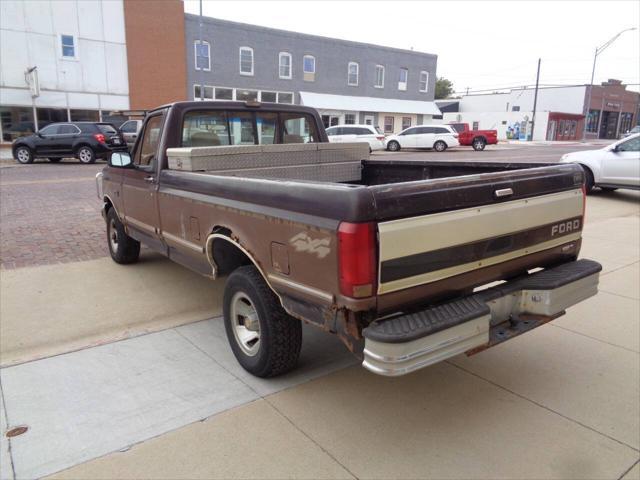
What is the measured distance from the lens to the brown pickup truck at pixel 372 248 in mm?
2639

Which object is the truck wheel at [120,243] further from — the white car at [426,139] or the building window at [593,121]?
the building window at [593,121]

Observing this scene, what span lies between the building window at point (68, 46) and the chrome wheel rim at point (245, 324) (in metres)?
29.6

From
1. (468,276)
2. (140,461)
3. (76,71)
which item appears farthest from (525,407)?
(76,71)

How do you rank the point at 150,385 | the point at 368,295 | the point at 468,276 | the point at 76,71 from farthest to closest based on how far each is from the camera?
the point at 76,71 → the point at 150,385 → the point at 468,276 → the point at 368,295

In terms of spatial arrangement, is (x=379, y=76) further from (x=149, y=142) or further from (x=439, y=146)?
(x=149, y=142)

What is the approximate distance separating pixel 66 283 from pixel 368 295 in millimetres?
4369

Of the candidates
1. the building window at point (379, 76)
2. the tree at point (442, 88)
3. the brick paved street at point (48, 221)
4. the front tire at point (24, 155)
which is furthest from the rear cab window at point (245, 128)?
the tree at point (442, 88)

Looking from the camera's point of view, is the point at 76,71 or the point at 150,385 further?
the point at 76,71

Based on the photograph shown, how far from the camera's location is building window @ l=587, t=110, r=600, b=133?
2606 inches

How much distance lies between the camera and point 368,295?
2656mm

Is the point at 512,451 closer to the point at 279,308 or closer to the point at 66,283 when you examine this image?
the point at 279,308

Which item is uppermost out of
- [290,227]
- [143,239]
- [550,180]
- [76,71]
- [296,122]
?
[76,71]

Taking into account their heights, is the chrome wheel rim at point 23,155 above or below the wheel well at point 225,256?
below

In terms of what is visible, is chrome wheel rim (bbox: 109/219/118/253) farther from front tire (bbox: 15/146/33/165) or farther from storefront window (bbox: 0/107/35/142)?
storefront window (bbox: 0/107/35/142)
